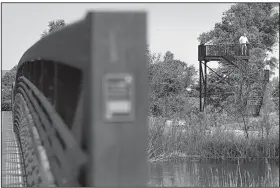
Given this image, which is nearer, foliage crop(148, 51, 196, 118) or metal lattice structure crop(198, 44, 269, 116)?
metal lattice structure crop(198, 44, 269, 116)

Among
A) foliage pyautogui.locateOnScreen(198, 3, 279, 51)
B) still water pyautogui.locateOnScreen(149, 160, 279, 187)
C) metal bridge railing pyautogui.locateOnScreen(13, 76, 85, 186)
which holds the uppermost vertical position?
foliage pyautogui.locateOnScreen(198, 3, 279, 51)

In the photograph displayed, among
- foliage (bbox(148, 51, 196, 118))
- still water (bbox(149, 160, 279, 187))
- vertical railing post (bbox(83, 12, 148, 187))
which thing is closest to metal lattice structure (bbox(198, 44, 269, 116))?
foliage (bbox(148, 51, 196, 118))

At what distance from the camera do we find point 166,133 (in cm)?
1383

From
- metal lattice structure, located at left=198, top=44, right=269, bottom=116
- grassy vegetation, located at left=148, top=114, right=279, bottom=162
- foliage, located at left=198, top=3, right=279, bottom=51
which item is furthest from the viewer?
foliage, located at left=198, top=3, right=279, bottom=51

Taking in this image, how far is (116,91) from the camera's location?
1.21 m

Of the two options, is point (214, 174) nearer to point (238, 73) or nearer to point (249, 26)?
point (238, 73)

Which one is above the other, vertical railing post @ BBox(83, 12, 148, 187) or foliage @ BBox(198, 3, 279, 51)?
foliage @ BBox(198, 3, 279, 51)

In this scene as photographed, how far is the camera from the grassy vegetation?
1341 cm

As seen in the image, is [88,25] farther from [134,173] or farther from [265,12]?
[265,12]

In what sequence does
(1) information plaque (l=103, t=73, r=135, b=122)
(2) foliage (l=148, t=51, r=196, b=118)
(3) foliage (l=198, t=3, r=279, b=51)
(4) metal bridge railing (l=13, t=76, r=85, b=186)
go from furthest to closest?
1. (3) foliage (l=198, t=3, r=279, b=51)
2. (2) foliage (l=148, t=51, r=196, b=118)
3. (4) metal bridge railing (l=13, t=76, r=85, b=186)
4. (1) information plaque (l=103, t=73, r=135, b=122)

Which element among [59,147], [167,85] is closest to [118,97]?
[59,147]

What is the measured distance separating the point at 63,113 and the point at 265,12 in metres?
26.9

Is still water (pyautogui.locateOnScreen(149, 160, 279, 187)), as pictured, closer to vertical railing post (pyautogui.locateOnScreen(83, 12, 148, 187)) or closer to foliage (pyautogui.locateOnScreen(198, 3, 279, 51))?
vertical railing post (pyautogui.locateOnScreen(83, 12, 148, 187))

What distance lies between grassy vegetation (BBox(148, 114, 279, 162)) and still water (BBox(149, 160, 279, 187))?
0.45 m
